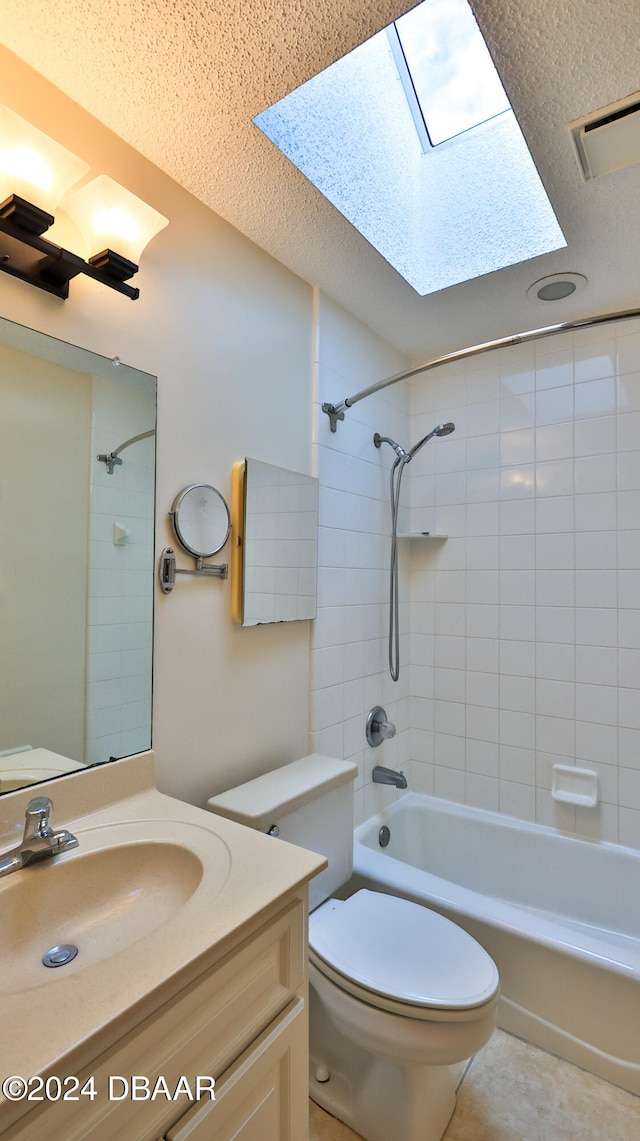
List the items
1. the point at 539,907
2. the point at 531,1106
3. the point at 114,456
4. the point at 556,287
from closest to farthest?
the point at 114,456 → the point at 531,1106 → the point at 556,287 → the point at 539,907

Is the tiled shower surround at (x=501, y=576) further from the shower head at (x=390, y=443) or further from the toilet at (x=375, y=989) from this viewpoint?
the toilet at (x=375, y=989)

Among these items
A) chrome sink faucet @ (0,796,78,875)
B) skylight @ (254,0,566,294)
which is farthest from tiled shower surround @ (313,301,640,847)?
chrome sink faucet @ (0,796,78,875)

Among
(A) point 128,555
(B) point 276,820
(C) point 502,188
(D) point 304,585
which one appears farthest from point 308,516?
(C) point 502,188

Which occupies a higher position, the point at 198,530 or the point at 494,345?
the point at 494,345

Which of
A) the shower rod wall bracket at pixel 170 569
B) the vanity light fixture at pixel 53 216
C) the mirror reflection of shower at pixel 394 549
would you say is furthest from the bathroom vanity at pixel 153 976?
the mirror reflection of shower at pixel 394 549

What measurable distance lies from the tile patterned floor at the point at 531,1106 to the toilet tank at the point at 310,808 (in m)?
0.58

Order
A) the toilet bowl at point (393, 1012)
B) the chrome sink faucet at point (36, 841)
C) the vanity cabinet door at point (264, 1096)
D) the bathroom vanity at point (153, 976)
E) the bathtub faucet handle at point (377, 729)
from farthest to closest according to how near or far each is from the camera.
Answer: the bathtub faucet handle at point (377, 729)
the toilet bowl at point (393, 1012)
the chrome sink faucet at point (36, 841)
the vanity cabinet door at point (264, 1096)
the bathroom vanity at point (153, 976)

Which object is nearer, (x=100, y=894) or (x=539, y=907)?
(x=100, y=894)

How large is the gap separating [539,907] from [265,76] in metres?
2.71

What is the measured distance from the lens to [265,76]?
110 centimetres

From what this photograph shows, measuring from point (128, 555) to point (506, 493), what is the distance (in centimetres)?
167

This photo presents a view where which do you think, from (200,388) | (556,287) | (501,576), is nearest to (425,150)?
(556,287)

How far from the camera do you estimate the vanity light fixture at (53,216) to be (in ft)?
3.08

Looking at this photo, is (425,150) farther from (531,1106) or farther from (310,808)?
(531,1106)
